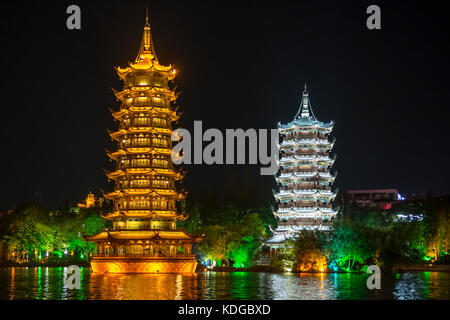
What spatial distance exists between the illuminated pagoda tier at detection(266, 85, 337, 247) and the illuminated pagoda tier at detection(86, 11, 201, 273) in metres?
24.3

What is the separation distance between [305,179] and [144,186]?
97.3 ft

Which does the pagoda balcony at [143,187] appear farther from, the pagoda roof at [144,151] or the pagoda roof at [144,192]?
the pagoda roof at [144,151]

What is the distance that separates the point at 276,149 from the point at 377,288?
51725mm

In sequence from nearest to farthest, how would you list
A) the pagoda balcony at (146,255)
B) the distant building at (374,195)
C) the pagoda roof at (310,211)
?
the pagoda balcony at (146,255) < the pagoda roof at (310,211) < the distant building at (374,195)

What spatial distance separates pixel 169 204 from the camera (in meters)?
71.5

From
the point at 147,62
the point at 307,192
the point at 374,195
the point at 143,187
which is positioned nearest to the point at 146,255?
the point at 143,187

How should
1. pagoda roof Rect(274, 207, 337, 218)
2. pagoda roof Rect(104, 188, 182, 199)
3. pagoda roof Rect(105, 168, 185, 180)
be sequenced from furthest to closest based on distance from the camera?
pagoda roof Rect(274, 207, 337, 218)
pagoda roof Rect(105, 168, 185, 180)
pagoda roof Rect(104, 188, 182, 199)

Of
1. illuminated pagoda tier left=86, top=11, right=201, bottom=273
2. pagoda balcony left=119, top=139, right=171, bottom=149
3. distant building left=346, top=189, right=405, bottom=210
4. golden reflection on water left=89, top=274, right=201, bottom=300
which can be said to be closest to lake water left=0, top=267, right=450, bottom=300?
golden reflection on water left=89, top=274, right=201, bottom=300

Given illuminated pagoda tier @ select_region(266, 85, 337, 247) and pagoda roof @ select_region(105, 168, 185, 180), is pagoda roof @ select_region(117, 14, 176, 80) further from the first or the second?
Answer: illuminated pagoda tier @ select_region(266, 85, 337, 247)

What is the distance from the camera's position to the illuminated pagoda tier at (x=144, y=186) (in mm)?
67188

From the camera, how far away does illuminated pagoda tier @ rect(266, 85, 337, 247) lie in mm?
91812

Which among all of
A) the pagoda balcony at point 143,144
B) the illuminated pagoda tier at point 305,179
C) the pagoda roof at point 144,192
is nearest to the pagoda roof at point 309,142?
the illuminated pagoda tier at point 305,179
